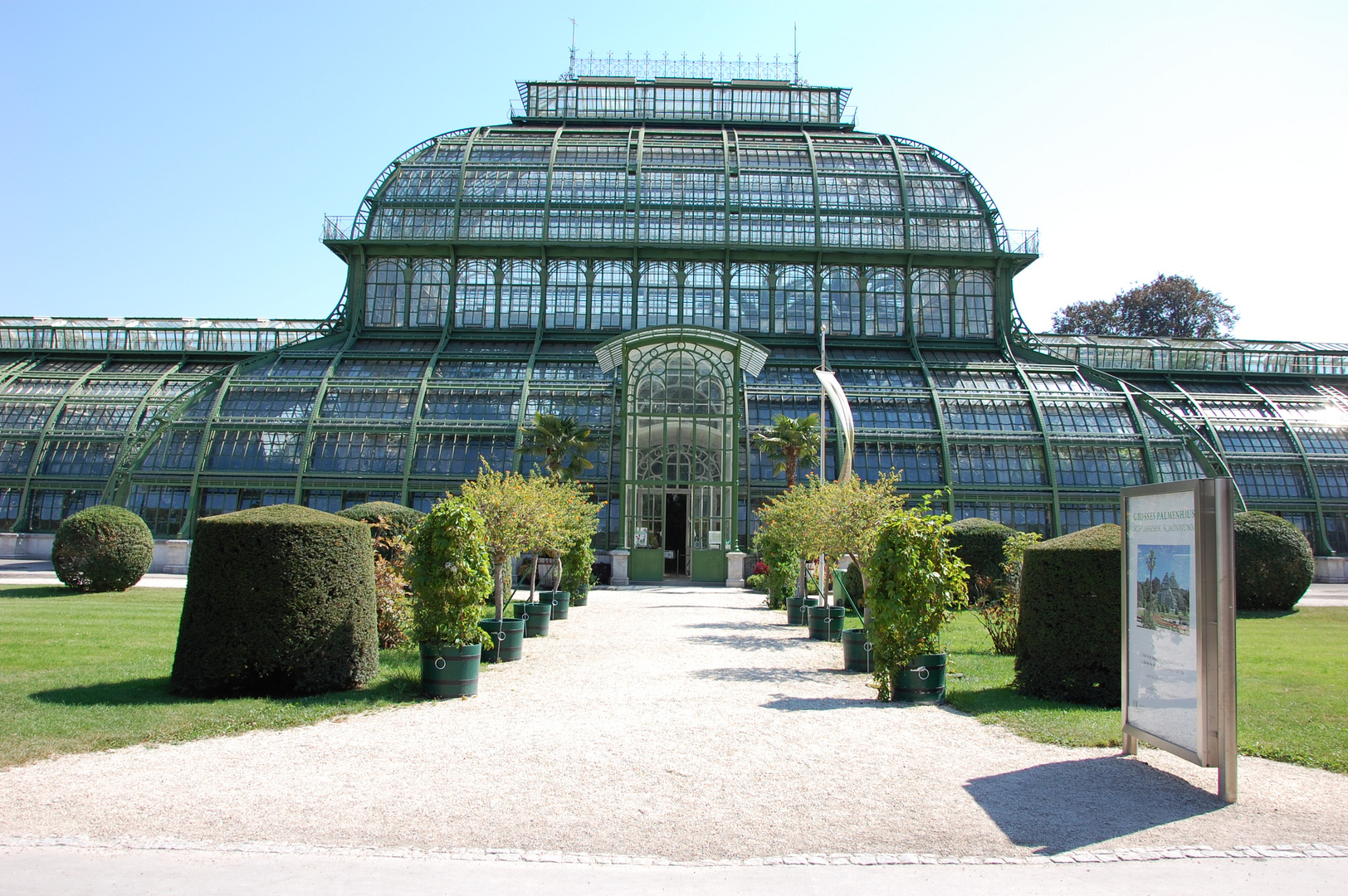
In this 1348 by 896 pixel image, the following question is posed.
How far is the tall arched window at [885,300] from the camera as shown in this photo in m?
44.6

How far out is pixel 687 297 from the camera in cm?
4459

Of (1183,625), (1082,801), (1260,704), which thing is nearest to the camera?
(1082,801)

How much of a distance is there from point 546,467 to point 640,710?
24453mm

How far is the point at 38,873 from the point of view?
6055 millimetres

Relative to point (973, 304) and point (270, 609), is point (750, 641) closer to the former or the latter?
point (270, 609)

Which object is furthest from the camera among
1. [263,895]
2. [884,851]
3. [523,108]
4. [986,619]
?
[523,108]

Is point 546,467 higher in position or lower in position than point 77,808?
higher

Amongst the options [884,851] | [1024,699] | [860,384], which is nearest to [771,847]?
[884,851]

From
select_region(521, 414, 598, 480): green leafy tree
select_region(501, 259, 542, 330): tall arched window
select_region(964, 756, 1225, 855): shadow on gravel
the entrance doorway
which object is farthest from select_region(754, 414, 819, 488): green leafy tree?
select_region(964, 756, 1225, 855): shadow on gravel

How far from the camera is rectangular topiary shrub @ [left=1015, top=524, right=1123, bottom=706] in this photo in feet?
40.1

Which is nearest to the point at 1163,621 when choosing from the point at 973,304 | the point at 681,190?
the point at 973,304

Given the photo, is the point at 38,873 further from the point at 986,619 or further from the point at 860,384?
the point at 860,384

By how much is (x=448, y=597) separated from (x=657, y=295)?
33414 millimetres

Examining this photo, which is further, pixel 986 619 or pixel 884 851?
pixel 986 619
